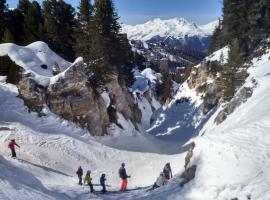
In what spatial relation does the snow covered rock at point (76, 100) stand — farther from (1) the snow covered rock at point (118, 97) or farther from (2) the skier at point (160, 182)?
(2) the skier at point (160, 182)

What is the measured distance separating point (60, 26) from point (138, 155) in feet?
83.1

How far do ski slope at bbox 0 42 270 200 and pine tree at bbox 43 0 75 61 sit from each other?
49.7ft

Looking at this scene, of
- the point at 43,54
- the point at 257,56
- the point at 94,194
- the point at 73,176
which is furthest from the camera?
the point at 257,56

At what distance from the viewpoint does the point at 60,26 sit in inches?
2334

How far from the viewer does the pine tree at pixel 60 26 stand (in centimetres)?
5734

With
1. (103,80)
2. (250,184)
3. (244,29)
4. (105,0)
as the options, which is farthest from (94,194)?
(244,29)

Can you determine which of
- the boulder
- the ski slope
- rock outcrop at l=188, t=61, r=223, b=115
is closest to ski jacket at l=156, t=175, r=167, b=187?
the ski slope

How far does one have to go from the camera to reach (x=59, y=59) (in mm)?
49844

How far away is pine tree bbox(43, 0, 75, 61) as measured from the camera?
57.3 m

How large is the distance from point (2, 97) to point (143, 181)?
16.9 meters

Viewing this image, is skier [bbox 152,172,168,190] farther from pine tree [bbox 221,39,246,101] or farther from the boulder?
pine tree [bbox 221,39,246,101]

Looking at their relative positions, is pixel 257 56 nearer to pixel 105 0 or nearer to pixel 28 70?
pixel 105 0

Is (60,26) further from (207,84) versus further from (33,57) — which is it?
(207,84)

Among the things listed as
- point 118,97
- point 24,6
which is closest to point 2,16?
point 24,6
